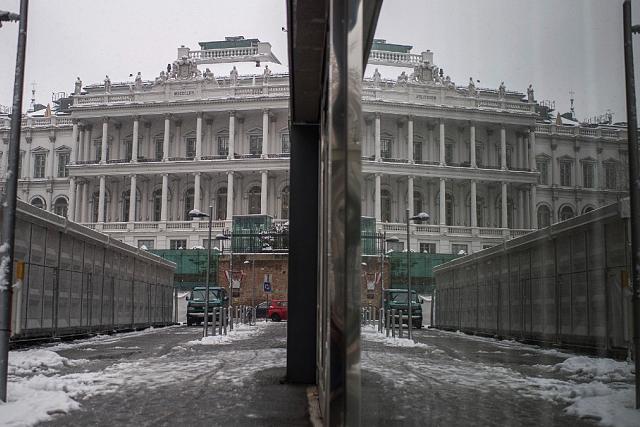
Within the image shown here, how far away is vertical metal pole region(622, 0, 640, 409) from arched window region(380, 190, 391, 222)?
1436 mm

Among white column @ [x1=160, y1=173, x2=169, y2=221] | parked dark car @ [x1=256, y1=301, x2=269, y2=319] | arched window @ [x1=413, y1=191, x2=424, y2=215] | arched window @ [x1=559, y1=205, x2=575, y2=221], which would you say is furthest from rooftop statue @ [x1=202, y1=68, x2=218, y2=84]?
arched window @ [x1=559, y1=205, x2=575, y2=221]

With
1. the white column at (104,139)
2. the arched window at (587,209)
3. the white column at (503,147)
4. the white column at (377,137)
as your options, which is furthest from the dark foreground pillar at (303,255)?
the white column at (104,139)

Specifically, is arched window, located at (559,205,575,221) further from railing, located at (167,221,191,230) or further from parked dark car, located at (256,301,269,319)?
railing, located at (167,221,191,230)

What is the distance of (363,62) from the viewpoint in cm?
354

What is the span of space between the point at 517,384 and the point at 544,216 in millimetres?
367

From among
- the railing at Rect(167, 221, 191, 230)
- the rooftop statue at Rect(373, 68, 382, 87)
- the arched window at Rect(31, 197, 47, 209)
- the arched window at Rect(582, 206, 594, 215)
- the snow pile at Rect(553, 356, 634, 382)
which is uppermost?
the railing at Rect(167, 221, 191, 230)

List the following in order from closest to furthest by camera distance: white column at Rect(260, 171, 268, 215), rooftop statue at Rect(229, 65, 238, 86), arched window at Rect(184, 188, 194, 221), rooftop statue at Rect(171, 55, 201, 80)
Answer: rooftop statue at Rect(171, 55, 201, 80) < arched window at Rect(184, 188, 194, 221) < white column at Rect(260, 171, 268, 215) < rooftop statue at Rect(229, 65, 238, 86)

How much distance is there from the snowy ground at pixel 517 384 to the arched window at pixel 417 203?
1.38 ft

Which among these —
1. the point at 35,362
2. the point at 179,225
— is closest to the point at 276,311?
the point at 179,225

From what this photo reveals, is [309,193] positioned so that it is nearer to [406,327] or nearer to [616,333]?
[406,327]

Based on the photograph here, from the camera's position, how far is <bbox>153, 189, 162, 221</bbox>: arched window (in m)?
61.0

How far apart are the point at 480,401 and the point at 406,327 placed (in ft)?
3.19

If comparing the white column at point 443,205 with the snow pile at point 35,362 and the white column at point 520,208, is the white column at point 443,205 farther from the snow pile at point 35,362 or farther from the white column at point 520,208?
the snow pile at point 35,362

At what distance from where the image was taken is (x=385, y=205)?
2.76 metres
